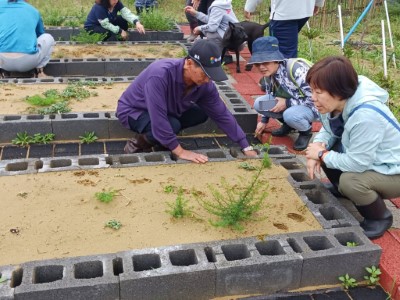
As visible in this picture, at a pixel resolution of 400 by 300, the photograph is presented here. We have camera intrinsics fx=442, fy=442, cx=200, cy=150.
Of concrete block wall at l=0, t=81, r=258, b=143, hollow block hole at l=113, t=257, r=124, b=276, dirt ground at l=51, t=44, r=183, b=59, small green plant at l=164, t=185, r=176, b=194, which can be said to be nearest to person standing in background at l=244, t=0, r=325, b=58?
concrete block wall at l=0, t=81, r=258, b=143

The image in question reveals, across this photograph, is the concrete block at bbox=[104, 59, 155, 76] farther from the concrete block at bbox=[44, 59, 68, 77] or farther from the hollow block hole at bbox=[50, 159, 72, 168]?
the hollow block hole at bbox=[50, 159, 72, 168]

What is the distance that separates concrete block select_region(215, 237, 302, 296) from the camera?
2.36 metres

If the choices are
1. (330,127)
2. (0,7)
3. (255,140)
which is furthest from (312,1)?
(0,7)

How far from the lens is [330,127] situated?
3.03 meters

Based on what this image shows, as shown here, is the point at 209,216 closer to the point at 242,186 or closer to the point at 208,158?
the point at 242,186

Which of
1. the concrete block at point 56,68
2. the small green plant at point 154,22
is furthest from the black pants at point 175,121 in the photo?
the small green plant at point 154,22

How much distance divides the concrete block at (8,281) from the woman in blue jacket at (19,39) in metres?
3.88

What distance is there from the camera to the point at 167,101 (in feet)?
12.0

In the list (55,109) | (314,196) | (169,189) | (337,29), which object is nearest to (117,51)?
(55,109)

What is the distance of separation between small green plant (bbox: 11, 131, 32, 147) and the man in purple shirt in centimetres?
93

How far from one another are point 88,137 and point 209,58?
1713 millimetres

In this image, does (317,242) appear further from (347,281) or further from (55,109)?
(55,109)

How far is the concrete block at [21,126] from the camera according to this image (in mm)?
4105

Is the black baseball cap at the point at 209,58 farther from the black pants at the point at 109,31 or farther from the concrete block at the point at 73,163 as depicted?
the black pants at the point at 109,31
